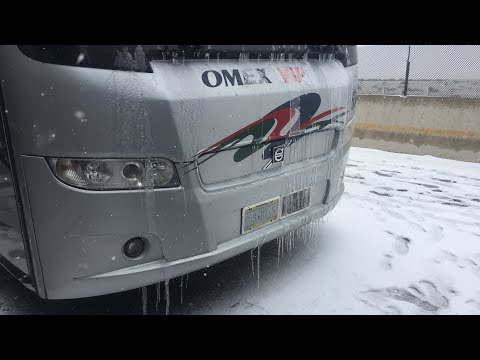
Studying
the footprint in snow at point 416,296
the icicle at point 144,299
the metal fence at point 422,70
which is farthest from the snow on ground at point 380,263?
the metal fence at point 422,70

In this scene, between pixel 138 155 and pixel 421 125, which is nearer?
pixel 138 155

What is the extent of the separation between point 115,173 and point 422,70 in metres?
11.3

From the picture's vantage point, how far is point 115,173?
1.87 m

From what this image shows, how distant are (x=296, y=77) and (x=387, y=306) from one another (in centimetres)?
154

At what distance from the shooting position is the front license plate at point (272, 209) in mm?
2376

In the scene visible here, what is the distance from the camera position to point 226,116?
6.81 feet

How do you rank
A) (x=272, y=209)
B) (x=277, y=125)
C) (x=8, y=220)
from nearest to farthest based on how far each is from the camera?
(x=8, y=220) < (x=277, y=125) < (x=272, y=209)

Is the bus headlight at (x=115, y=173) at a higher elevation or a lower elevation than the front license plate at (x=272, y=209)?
higher

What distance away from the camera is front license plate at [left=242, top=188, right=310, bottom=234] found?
2.38 metres

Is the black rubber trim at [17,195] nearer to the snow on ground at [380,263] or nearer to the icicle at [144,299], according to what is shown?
the icicle at [144,299]

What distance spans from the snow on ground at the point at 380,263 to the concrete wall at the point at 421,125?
1955mm

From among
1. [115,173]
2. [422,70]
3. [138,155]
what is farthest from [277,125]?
[422,70]

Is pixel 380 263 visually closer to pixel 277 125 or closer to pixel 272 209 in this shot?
pixel 272 209

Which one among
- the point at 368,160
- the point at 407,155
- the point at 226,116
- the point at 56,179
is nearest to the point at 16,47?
the point at 56,179
